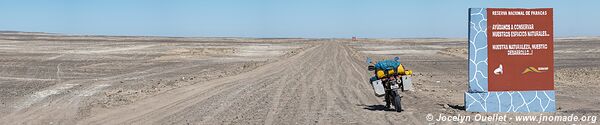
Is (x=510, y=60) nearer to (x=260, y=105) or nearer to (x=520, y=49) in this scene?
(x=520, y=49)

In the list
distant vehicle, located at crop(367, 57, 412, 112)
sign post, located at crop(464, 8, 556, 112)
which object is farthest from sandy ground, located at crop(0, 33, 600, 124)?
sign post, located at crop(464, 8, 556, 112)

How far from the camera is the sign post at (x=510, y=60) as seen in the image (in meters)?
13.0

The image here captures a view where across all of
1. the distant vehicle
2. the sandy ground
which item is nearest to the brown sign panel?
the sandy ground

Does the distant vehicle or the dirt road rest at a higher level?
the distant vehicle

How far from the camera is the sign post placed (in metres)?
13.0

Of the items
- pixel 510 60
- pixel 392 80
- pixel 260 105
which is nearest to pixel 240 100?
pixel 260 105

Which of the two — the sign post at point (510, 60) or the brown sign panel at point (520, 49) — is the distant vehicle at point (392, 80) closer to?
the sign post at point (510, 60)

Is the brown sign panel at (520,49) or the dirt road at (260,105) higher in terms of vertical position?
the brown sign panel at (520,49)

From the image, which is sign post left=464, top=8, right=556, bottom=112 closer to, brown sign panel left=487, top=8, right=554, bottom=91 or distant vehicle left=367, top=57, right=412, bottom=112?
brown sign panel left=487, top=8, right=554, bottom=91

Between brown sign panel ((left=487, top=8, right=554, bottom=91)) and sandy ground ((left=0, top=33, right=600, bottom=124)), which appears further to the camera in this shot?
sandy ground ((left=0, top=33, right=600, bottom=124))

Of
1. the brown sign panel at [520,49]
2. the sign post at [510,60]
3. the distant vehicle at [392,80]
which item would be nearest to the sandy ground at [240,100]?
the distant vehicle at [392,80]

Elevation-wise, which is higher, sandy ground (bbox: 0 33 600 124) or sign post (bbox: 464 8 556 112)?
sign post (bbox: 464 8 556 112)

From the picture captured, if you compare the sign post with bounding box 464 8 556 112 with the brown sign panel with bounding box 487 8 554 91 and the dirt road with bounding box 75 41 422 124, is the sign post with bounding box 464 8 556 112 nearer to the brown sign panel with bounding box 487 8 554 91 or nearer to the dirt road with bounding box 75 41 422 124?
the brown sign panel with bounding box 487 8 554 91

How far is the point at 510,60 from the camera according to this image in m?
13.4
